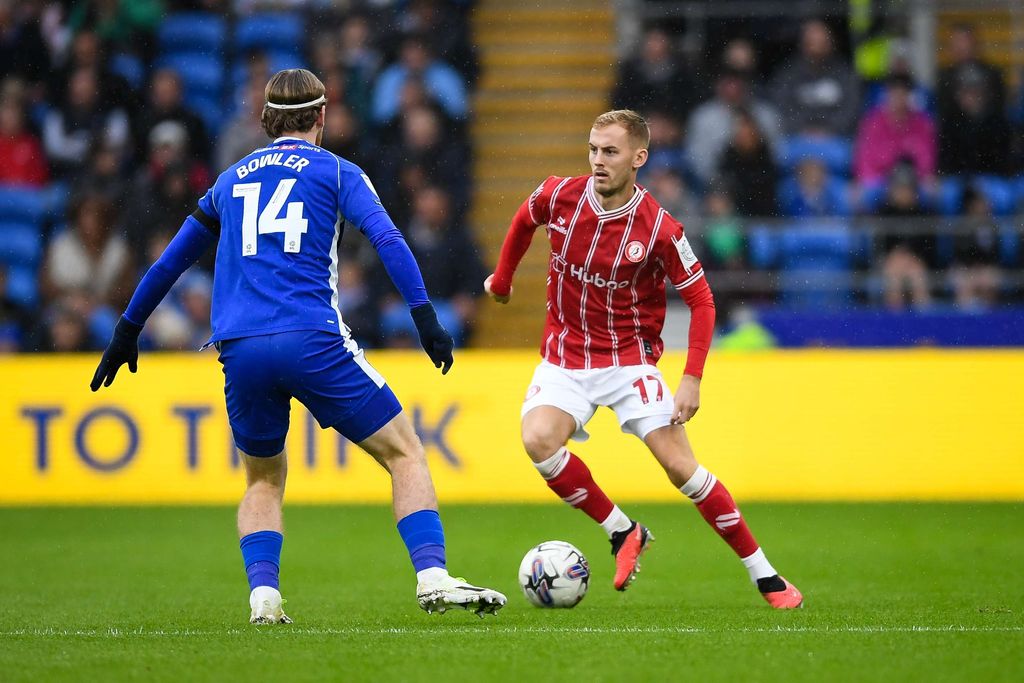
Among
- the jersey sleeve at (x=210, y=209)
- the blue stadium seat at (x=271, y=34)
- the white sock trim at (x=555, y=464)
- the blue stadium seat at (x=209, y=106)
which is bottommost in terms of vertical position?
the white sock trim at (x=555, y=464)

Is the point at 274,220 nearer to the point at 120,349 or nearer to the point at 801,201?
the point at 120,349

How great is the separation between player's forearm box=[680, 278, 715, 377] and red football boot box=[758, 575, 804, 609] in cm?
96

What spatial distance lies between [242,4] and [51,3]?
1.90m

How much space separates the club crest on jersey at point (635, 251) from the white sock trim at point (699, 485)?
36.0 inches

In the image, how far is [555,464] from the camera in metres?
6.45

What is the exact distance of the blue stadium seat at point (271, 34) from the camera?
1512 cm

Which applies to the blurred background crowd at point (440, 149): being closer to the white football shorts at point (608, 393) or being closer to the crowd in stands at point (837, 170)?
the crowd in stands at point (837, 170)

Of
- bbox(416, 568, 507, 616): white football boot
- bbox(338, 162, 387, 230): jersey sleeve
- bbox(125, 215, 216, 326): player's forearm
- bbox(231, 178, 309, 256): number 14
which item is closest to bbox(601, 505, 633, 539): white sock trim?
bbox(416, 568, 507, 616): white football boot

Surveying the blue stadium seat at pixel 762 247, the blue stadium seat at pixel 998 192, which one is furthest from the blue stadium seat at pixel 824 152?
the blue stadium seat at pixel 998 192

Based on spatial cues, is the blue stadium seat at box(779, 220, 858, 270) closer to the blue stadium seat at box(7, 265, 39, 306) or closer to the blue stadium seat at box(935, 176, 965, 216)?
the blue stadium seat at box(935, 176, 965, 216)

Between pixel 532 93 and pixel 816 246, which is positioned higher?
pixel 532 93

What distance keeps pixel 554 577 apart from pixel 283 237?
1812 millimetres

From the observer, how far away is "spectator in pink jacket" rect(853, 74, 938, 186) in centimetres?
1391

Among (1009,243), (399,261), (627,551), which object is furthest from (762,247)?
(399,261)
